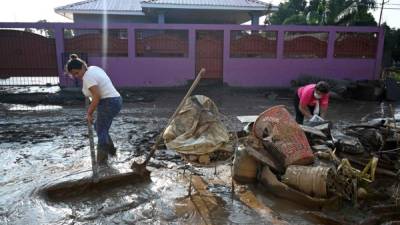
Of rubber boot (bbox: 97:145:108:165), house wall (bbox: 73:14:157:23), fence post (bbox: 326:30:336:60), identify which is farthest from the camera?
house wall (bbox: 73:14:157:23)

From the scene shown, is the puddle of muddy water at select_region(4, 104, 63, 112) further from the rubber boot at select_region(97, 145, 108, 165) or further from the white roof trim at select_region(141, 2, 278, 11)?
the white roof trim at select_region(141, 2, 278, 11)

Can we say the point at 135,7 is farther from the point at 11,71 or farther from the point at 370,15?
the point at 370,15

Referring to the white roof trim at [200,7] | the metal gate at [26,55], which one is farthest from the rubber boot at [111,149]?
the white roof trim at [200,7]

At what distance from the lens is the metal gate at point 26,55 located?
12.6 m

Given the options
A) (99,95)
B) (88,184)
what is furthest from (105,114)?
(88,184)

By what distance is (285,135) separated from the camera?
442 centimetres

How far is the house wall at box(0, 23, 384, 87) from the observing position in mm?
12977

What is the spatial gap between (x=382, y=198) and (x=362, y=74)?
439 inches

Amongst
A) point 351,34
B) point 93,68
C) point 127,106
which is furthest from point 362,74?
point 93,68

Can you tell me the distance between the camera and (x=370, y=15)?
22.6 m

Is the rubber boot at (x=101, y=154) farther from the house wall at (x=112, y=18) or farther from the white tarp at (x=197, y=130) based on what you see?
the house wall at (x=112, y=18)

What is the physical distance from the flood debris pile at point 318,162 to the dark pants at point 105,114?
1902 millimetres

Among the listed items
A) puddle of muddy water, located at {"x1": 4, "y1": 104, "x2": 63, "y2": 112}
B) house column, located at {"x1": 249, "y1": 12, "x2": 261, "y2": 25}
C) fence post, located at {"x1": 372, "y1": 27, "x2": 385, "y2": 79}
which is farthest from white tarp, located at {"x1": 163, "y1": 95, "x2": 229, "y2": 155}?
house column, located at {"x1": 249, "y1": 12, "x2": 261, "y2": 25}

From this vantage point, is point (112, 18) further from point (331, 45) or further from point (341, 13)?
point (341, 13)
